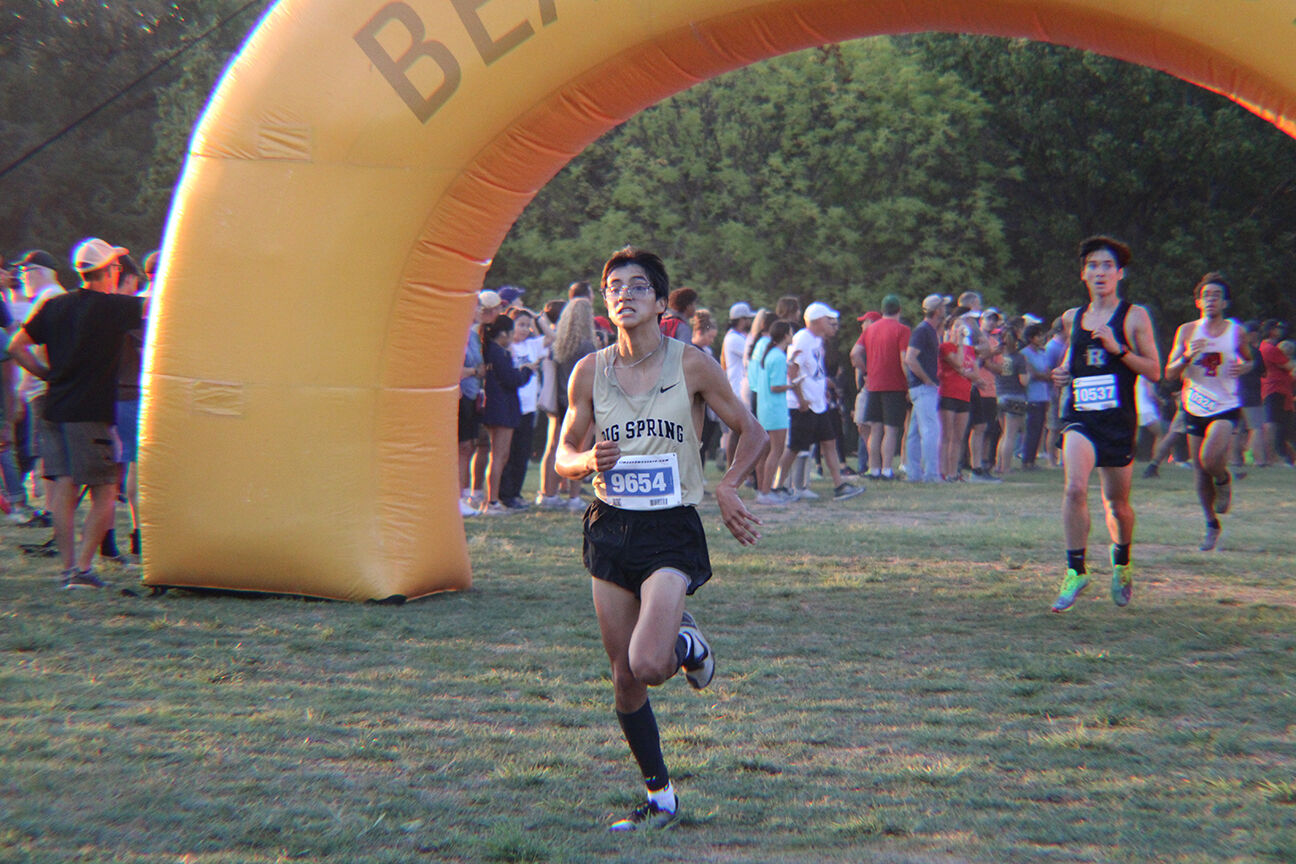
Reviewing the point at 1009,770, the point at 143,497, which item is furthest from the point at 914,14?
the point at 143,497

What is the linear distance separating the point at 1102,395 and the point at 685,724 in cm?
353

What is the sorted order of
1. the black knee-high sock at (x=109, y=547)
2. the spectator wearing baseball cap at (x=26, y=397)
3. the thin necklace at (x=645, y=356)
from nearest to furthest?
the thin necklace at (x=645, y=356)
the black knee-high sock at (x=109, y=547)
the spectator wearing baseball cap at (x=26, y=397)

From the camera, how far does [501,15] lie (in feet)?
23.5

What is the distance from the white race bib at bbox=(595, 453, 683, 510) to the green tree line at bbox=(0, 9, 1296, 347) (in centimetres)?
2591

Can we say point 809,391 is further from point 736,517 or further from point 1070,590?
point 736,517

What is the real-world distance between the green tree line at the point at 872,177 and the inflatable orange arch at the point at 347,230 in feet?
73.9

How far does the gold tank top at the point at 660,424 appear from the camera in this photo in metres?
4.32

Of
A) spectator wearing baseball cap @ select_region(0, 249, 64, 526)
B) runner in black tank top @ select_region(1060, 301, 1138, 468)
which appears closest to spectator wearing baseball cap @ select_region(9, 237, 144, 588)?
spectator wearing baseball cap @ select_region(0, 249, 64, 526)

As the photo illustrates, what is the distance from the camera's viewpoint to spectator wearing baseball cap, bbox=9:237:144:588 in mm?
7543

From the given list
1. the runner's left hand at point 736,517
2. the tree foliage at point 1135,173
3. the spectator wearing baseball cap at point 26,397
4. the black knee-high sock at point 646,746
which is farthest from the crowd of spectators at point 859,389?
the tree foliage at point 1135,173

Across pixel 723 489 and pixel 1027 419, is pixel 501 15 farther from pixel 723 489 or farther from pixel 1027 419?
pixel 1027 419

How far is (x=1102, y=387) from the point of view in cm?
740

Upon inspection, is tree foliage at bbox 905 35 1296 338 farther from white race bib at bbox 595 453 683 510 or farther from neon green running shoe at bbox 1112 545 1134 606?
white race bib at bbox 595 453 683 510

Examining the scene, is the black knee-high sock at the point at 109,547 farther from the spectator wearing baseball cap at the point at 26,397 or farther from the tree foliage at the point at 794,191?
the tree foliage at the point at 794,191
